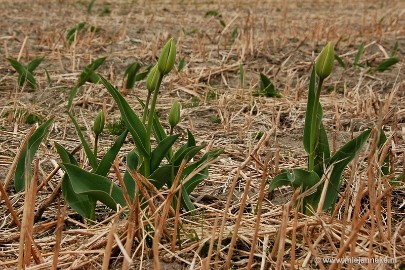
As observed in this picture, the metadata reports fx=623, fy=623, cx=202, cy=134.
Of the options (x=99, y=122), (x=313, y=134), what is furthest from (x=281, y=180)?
(x=99, y=122)

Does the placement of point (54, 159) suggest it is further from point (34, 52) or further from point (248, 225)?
point (34, 52)

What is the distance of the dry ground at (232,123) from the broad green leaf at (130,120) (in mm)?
217

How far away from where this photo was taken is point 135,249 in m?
1.51

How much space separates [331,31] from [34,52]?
2.63 m

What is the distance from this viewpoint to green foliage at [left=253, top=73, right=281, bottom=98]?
3426 millimetres

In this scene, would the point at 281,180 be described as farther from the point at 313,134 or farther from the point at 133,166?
the point at 133,166

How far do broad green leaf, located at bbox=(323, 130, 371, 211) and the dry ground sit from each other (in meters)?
0.04

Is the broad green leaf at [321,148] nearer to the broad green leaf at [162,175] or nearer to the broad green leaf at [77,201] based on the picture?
the broad green leaf at [162,175]

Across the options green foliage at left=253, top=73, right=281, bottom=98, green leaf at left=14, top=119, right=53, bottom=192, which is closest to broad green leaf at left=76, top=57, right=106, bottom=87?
green foliage at left=253, top=73, right=281, bottom=98

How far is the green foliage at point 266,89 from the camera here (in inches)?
135

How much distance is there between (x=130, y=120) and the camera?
1.72m

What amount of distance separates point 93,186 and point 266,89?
1.98m

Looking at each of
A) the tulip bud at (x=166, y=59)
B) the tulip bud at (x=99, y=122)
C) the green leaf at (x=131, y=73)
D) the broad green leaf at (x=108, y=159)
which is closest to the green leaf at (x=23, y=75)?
the green leaf at (x=131, y=73)

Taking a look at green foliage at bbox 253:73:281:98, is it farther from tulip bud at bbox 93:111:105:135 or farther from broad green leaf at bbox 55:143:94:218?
broad green leaf at bbox 55:143:94:218
